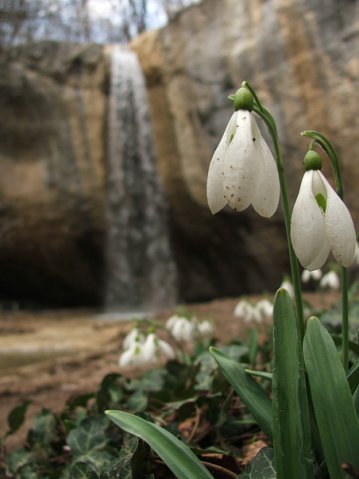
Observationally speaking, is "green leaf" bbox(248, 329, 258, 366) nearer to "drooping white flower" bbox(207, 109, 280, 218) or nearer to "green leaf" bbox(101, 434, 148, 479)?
"green leaf" bbox(101, 434, 148, 479)

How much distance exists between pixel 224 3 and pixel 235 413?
7656 mm

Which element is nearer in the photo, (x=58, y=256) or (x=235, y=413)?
(x=235, y=413)

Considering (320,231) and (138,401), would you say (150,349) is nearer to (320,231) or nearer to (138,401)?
(138,401)

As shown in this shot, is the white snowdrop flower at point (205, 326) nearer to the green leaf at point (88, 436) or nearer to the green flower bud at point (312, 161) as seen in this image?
the green leaf at point (88, 436)

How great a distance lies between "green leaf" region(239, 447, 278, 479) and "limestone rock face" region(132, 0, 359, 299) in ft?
20.9

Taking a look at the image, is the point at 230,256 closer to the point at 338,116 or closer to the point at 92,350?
the point at 338,116

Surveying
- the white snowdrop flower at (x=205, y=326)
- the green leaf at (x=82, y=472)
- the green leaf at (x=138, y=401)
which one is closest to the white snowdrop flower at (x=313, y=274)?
the white snowdrop flower at (x=205, y=326)

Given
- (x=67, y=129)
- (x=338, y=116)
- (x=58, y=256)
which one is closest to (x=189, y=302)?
(x=58, y=256)

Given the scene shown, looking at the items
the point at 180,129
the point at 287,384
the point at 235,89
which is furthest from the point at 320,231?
the point at 180,129

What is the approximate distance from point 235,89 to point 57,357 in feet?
17.0

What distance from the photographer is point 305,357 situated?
0.84m

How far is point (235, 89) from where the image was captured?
801 cm

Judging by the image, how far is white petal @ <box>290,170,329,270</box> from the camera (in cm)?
83

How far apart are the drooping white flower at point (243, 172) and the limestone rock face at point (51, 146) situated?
27.9 feet
